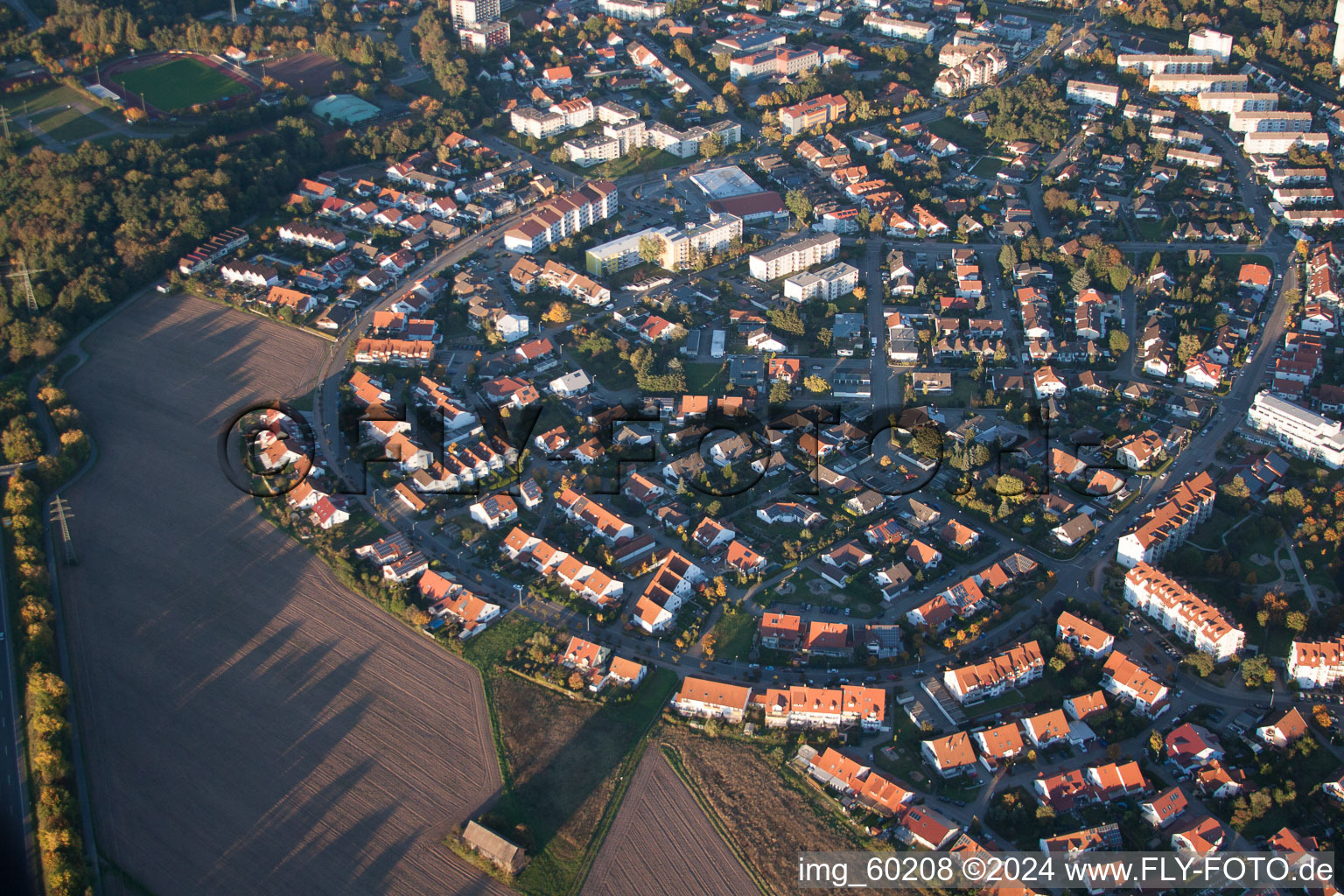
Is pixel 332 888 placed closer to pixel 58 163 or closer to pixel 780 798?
pixel 780 798

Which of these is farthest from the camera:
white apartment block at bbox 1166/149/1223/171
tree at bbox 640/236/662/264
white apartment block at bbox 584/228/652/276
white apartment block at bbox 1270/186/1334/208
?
white apartment block at bbox 1166/149/1223/171

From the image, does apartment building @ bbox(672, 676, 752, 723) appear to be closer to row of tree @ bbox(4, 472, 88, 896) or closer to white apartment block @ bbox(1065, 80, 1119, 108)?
row of tree @ bbox(4, 472, 88, 896)

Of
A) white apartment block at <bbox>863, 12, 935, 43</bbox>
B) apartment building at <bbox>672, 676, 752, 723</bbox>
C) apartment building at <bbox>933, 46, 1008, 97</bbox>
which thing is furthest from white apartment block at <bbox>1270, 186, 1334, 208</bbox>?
apartment building at <bbox>672, 676, 752, 723</bbox>

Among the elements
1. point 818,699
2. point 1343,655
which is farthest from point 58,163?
point 1343,655

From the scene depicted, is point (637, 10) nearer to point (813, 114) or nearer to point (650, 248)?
point (813, 114)

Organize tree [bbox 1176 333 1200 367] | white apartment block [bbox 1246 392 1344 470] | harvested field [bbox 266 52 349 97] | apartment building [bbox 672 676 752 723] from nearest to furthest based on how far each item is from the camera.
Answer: apartment building [bbox 672 676 752 723], white apartment block [bbox 1246 392 1344 470], tree [bbox 1176 333 1200 367], harvested field [bbox 266 52 349 97]

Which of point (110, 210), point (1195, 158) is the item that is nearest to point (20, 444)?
point (110, 210)

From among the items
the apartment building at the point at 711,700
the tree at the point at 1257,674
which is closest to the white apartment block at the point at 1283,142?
the tree at the point at 1257,674
